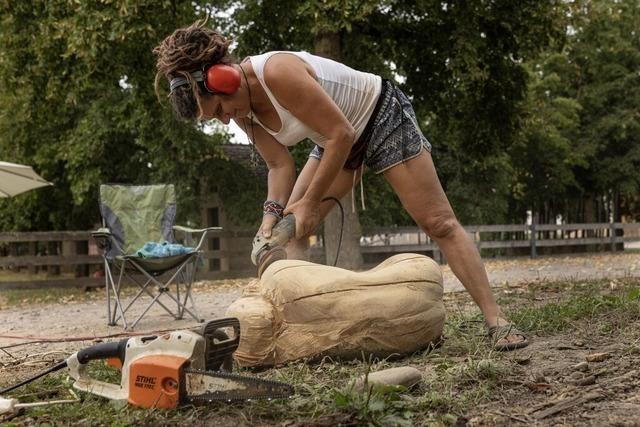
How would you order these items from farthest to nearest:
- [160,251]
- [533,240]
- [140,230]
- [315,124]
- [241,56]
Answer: [533,240], [241,56], [140,230], [160,251], [315,124]

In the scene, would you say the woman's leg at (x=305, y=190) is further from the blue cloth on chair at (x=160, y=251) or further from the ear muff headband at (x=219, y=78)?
the blue cloth on chair at (x=160, y=251)

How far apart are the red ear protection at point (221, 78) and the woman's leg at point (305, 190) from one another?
0.70 m

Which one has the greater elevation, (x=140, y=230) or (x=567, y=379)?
(x=140, y=230)

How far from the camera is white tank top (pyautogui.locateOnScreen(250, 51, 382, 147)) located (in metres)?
2.90

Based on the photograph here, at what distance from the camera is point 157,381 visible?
6.96 feet

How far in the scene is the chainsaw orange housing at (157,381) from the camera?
6.88ft

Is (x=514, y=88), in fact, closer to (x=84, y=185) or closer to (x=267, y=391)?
(x=84, y=185)

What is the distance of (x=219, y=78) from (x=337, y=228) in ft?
25.8

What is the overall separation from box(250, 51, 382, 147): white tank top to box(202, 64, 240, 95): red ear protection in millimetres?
116

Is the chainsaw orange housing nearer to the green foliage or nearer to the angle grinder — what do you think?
the angle grinder

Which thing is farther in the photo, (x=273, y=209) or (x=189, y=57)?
(x=273, y=209)

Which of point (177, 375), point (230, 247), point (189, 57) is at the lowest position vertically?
point (230, 247)

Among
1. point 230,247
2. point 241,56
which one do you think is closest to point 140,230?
point 241,56

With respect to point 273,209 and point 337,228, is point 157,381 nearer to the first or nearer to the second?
point 273,209
